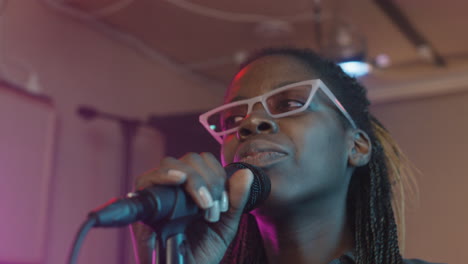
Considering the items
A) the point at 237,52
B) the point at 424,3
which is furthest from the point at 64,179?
the point at 424,3

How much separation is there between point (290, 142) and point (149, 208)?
536mm

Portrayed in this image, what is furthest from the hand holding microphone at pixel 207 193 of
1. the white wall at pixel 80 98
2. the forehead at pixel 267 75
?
the white wall at pixel 80 98

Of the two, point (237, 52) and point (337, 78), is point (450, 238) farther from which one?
point (337, 78)

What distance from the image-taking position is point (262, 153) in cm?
117

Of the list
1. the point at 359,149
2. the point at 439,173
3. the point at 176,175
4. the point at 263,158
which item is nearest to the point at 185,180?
the point at 176,175

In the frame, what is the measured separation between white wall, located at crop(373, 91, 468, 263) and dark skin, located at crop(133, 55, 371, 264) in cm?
220

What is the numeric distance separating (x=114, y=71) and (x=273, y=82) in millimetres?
2313

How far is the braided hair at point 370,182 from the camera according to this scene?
4.50 ft

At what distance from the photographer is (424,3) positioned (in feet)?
10.2

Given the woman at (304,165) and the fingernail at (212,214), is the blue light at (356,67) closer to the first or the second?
the woman at (304,165)

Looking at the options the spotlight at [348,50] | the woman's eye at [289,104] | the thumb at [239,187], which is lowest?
the thumb at [239,187]

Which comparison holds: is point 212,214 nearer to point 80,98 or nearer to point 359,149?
point 359,149

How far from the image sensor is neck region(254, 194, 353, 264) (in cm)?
131

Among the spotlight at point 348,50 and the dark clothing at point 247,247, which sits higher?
the spotlight at point 348,50
